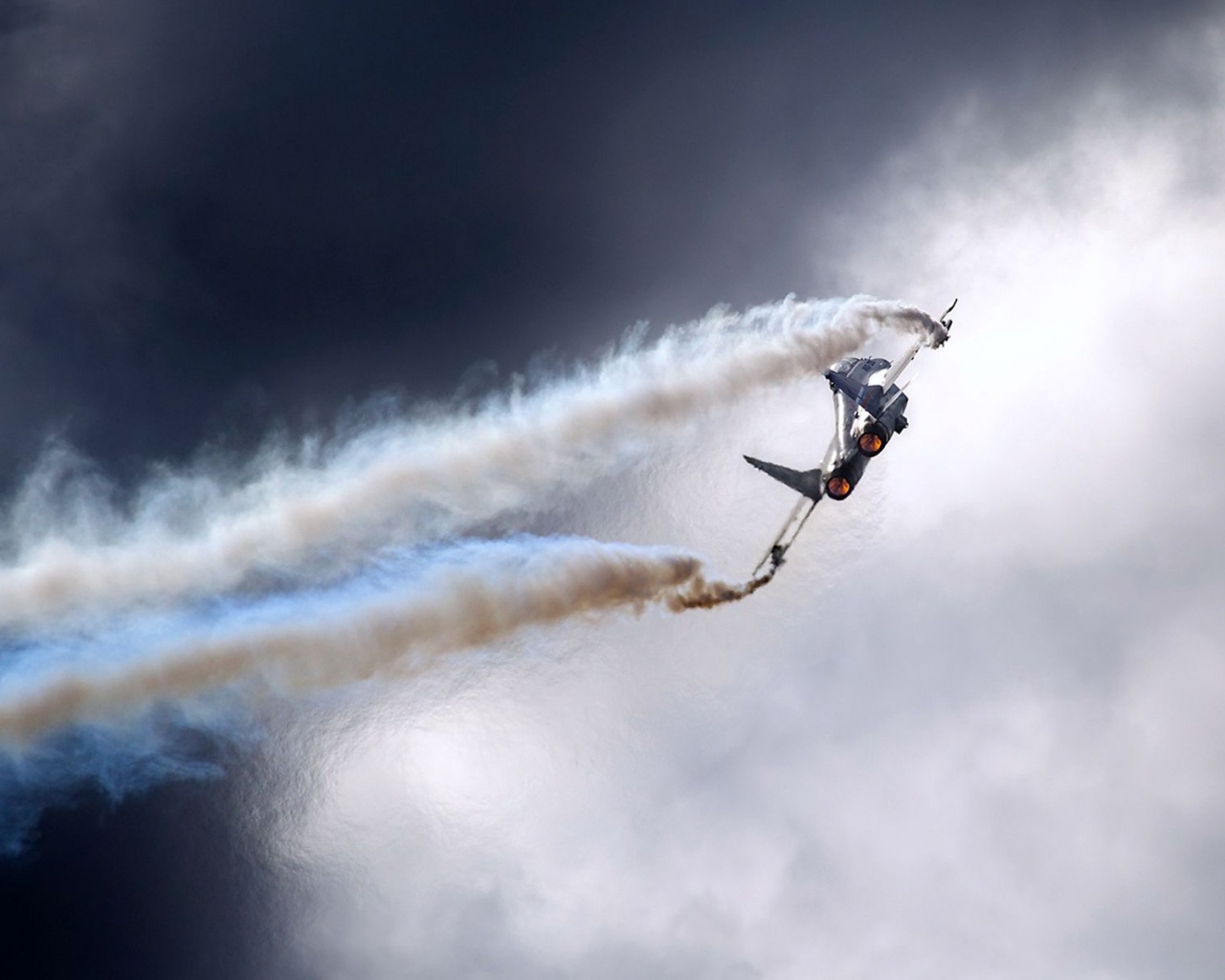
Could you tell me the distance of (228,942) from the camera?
67.6 m

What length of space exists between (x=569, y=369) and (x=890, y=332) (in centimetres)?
1742

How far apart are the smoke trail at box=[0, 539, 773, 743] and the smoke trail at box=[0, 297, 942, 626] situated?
13.4 ft

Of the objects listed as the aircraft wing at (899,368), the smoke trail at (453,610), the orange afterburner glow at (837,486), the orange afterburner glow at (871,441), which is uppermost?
the aircraft wing at (899,368)

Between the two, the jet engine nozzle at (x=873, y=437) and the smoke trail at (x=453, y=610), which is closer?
the smoke trail at (x=453, y=610)

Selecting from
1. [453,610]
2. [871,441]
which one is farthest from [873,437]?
[453,610]

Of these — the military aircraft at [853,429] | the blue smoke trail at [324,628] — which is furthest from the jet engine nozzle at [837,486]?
the blue smoke trail at [324,628]

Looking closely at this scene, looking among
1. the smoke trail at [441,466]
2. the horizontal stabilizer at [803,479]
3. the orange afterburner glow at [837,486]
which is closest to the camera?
the orange afterburner glow at [837,486]

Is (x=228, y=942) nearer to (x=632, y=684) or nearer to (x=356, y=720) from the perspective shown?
(x=356, y=720)

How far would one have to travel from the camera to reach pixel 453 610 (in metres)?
54.7

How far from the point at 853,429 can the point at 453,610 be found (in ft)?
69.7

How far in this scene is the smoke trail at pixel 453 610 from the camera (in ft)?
177

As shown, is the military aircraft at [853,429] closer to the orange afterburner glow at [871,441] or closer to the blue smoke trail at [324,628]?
the orange afterburner glow at [871,441]

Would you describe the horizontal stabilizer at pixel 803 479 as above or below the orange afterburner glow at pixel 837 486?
above

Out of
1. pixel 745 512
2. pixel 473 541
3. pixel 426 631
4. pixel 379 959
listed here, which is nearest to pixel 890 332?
pixel 745 512
